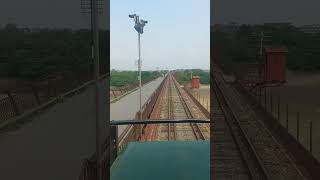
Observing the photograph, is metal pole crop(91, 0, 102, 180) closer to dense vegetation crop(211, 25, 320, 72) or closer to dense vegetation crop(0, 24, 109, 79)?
dense vegetation crop(0, 24, 109, 79)

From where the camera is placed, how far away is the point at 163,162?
695 centimetres

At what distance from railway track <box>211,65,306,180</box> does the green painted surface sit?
4.13 feet

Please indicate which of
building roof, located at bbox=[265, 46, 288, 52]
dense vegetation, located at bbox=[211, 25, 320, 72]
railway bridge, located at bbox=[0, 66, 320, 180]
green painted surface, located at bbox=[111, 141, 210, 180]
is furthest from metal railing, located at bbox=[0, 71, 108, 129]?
building roof, located at bbox=[265, 46, 288, 52]

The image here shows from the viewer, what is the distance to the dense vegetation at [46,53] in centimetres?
437

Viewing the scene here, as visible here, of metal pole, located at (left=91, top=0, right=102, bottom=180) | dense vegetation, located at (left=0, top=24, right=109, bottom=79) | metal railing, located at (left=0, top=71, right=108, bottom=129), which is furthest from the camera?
metal railing, located at (left=0, top=71, right=108, bottom=129)

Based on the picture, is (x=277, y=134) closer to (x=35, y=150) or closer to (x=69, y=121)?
(x=69, y=121)

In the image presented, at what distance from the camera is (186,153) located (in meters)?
7.34

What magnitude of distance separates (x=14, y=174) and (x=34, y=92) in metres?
0.97

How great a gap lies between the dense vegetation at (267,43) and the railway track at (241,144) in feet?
0.87

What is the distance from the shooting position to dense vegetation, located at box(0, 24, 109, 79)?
4367mm

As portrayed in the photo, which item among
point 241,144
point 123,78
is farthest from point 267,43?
point 123,78

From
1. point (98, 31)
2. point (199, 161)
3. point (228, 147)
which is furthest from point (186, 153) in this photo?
point (98, 31)

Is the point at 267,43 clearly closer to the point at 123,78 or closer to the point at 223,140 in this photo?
the point at 223,140

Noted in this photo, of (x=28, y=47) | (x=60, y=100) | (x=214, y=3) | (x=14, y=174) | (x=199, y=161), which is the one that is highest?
(x=214, y=3)
